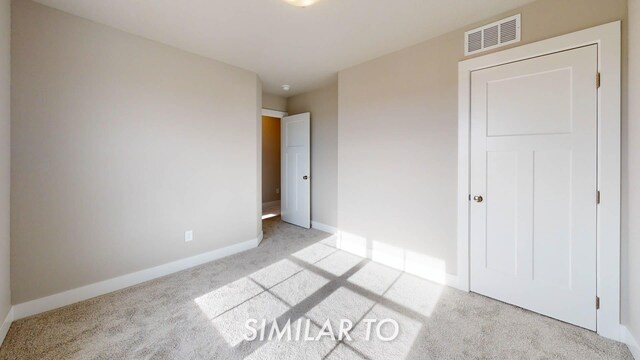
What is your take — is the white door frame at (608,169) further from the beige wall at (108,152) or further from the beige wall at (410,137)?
the beige wall at (108,152)

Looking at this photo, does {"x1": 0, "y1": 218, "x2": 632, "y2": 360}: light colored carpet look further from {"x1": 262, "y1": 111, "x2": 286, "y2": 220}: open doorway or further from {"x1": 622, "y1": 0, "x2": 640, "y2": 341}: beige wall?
{"x1": 262, "y1": 111, "x2": 286, "y2": 220}: open doorway

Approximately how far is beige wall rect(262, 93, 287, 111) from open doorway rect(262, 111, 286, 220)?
4.78 ft

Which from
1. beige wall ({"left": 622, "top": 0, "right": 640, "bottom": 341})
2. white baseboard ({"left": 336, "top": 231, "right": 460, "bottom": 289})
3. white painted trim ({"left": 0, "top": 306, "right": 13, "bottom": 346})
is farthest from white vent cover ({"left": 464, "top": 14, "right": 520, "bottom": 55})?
white painted trim ({"left": 0, "top": 306, "right": 13, "bottom": 346})

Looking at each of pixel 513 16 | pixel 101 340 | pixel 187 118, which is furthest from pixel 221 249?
pixel 513 16

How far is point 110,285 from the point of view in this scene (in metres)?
2.29

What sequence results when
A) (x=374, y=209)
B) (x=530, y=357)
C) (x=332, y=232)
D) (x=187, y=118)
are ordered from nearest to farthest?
(x=530, y=357) → (x=187, y=118) → (x=374, y=209) → (x=332, y=232)

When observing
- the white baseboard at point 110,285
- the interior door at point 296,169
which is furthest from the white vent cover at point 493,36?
the white baseboard at point 110,285

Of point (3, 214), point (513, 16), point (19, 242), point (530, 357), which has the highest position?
point (513, 16)

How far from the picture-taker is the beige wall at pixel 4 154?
1698 millimetres

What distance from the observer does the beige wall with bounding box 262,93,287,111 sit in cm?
445

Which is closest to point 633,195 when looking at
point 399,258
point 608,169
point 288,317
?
point 608,169

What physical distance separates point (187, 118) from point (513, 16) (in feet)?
10.8

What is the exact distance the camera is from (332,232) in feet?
13.6

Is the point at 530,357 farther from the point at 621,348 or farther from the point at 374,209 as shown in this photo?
the point at 374,209
